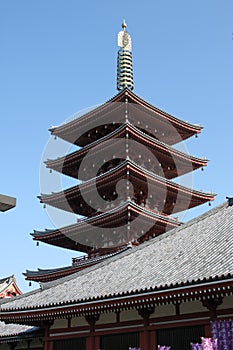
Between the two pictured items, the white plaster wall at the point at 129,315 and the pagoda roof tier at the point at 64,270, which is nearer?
the white plaster wall at the point at 129,315

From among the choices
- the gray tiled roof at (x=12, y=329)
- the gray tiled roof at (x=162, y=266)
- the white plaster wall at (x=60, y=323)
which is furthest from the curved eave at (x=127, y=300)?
the gray tiled roof at (x=12, y=329)

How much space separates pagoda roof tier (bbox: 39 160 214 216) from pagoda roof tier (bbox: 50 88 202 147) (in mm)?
4416

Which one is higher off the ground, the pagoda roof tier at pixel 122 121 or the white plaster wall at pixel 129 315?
the pagoda roof tier at pixel 122 121

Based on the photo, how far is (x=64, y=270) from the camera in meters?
31.0

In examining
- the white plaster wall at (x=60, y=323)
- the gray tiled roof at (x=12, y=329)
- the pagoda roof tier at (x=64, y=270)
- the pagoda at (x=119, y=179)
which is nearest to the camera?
the white plaster wall at (x=60, y=323)

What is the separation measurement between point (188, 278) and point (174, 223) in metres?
18.3

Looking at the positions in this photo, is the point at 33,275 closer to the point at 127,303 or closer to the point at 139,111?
the point at 139,111

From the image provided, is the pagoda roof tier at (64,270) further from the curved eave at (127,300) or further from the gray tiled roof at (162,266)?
the curved eave at (127,300)

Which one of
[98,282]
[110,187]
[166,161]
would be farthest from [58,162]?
[98,282]

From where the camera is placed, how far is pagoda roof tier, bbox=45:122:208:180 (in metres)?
31.2

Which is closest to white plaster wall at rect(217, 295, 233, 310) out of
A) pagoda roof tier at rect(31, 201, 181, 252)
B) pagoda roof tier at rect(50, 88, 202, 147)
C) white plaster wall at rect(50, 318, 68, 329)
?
white plaster wall at rect(50, 318, 68, 329)

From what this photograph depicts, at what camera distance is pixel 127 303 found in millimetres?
14102

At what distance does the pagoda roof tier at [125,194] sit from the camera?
30141mm

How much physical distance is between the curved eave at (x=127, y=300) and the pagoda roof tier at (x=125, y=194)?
13.4 m
